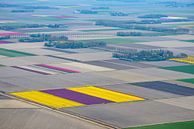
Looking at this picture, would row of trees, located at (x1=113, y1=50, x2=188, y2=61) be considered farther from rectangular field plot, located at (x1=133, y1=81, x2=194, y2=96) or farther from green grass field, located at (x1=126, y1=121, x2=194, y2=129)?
green grass field, located at (x1=126, y1=121, x2=194, y2=129)

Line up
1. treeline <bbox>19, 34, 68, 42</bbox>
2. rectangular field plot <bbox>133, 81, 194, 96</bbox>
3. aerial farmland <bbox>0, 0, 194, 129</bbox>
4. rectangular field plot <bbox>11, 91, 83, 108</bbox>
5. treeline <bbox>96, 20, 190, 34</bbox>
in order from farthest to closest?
1. treeline <bbox>96, 20, 190, 34</bbox>
2. treeline <bbox>19, 34, 68, 42</bbox>
3. rectangular field plot <bbox>133, 81, 194, 96</bbox>
4. rectangular field plot <bbox>11, 91, 83, 108</bbox>
5. aerial farmland <bbox>0, 0, 194, 129</bbox>

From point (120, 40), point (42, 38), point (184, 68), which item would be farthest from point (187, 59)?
point (42, 38)

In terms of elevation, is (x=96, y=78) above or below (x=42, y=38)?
below

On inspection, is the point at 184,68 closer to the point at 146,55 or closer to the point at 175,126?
the point at 146,55

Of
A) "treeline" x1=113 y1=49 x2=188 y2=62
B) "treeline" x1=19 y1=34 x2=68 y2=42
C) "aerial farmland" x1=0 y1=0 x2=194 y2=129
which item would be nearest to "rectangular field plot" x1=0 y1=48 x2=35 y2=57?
"aerial farmland" x1=0 y1=0 x2=194 y2=129

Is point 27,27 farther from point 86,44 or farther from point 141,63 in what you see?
point 141,63

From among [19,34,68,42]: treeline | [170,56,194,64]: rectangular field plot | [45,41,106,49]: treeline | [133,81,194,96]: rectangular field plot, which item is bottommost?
[133,81,194,96]: rectangular field plot
